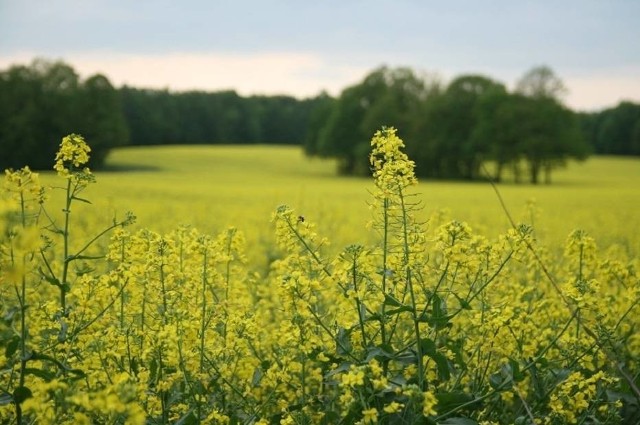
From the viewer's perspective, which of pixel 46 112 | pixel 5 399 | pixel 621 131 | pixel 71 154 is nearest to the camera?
pixel 5 399

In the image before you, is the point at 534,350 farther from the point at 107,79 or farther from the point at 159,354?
the point at 107,79

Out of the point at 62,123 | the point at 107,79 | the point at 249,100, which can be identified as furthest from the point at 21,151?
the point at 249,100

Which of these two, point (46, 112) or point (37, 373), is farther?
point (46, 112)

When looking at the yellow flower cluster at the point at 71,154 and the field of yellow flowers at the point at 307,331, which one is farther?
the yellow flower cluster at the point at 71,154

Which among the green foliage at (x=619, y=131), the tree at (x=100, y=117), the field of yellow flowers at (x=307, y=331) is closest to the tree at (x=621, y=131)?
the green foliage at (x=619, y=131)

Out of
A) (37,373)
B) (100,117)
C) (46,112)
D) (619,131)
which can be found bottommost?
(37,373)

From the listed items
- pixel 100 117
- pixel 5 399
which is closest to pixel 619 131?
pixel 100 117

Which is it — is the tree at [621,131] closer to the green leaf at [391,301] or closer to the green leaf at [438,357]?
the green leaf at [438,357]

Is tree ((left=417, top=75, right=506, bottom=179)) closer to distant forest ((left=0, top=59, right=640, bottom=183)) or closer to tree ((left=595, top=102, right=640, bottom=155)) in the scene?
distant forest ((left=0, top=59, right=640, bottom=183))

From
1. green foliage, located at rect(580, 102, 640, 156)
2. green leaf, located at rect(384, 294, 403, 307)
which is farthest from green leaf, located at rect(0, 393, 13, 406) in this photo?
green foliage, located at rect(580, 102, 640, 156)

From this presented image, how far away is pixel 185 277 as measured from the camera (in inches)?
154

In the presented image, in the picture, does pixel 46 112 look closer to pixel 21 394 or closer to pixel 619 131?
pixel 21 394

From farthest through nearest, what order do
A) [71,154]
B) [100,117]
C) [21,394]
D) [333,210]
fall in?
[100,117] < [333,210] < [71,154] < [21,394]

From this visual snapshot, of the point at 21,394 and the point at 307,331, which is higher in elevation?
the point at 307,331
